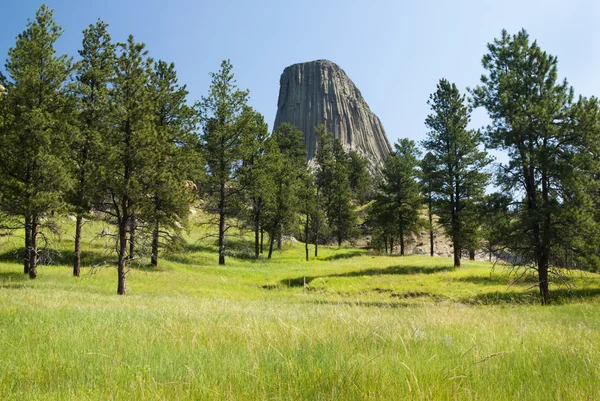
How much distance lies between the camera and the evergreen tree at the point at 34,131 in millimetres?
19922

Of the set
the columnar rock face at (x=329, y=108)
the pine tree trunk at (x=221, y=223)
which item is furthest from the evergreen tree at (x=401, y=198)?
the columnar rock face at (x=329, y=108)

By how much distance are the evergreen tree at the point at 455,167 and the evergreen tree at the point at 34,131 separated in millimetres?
29787

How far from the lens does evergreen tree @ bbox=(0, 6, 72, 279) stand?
1992cm

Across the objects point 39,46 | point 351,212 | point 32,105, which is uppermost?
point 39,46

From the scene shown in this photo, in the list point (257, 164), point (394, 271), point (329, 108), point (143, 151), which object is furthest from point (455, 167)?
point (329, 108)

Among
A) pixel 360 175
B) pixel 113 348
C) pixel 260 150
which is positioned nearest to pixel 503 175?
pixel 113 348

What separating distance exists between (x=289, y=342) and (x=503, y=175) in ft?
68.1

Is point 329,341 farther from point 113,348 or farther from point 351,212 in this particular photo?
point 351,212

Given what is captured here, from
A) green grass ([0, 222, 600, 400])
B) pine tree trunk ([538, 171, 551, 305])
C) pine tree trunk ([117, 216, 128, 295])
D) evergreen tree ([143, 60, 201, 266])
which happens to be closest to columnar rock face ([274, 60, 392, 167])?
evergreen tree ([143, 60, 201, 266])

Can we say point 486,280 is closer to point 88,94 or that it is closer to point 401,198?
point 401,198

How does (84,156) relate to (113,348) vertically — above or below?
above

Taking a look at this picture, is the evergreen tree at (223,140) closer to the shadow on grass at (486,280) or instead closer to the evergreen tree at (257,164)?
the evergreen tree at (257,164)

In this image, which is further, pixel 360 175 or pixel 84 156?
pixel 360 175

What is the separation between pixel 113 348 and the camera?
4238 millimetres
